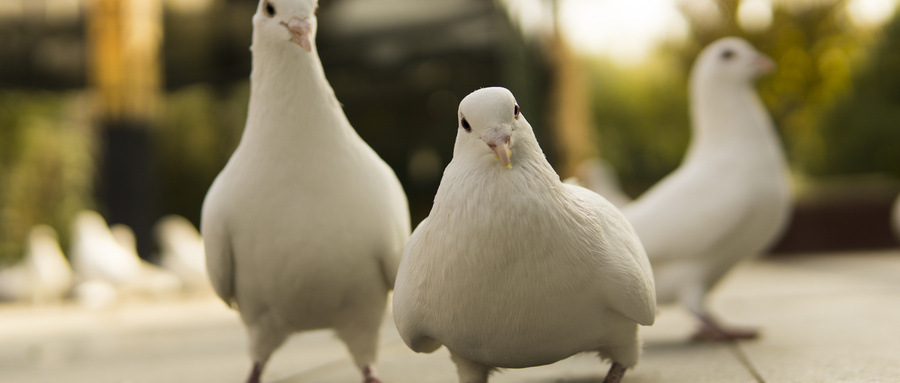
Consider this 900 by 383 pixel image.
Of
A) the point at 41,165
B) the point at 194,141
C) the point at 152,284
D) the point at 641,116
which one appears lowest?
the point at 41,165

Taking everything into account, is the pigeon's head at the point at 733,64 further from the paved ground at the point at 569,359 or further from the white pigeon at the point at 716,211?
the paved ground at the point at 569,359

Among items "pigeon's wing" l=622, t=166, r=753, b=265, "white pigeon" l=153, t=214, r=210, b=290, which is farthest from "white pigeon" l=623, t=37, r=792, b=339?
"white pigeon" l=153, t=214, r=210, b=290

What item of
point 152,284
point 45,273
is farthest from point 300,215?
point 45,273

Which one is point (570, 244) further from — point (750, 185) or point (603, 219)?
point (750, 185)

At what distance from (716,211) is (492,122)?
206 cm

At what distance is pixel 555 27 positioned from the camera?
10.9 m

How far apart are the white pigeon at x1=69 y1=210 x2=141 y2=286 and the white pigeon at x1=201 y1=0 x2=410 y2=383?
5.95m

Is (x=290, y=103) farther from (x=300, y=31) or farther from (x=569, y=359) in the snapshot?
(x=569, y=359)

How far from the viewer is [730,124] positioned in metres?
3.74

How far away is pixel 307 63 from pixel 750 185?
2104mm

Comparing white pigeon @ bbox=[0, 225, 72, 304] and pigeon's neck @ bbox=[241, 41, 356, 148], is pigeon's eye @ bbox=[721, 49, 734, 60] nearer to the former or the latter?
pigeon's neck @ bbox=[241, 41, 356, 148]

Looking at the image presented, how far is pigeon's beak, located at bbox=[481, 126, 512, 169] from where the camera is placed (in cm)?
163

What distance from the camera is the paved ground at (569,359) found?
8.47ft

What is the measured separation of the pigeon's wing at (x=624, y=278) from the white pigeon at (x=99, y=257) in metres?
6.90
